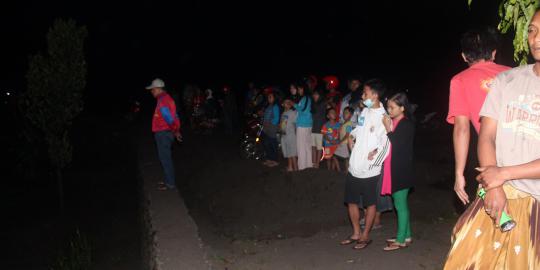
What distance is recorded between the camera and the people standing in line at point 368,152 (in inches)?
228

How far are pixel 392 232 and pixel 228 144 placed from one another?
10.0 metres

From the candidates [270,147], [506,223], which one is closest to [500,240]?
[506,223]

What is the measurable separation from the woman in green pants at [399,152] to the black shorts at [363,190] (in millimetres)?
103

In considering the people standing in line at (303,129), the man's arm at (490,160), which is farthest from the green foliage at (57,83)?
the man's arm at (490,160)

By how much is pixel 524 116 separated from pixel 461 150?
58cm

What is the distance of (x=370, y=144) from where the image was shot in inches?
228

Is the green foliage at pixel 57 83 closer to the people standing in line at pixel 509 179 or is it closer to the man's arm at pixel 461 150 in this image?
the man's arm at pixel 461 150

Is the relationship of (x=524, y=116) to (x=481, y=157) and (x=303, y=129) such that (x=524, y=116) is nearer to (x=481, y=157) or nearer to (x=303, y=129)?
(x=481, y=157)

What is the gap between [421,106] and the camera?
26.0 meters

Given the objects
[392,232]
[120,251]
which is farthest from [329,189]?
[120,251]

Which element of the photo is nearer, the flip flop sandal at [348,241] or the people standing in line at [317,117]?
the flip flop sandal at [348,241]

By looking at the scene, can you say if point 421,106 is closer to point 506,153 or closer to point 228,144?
point 228,144

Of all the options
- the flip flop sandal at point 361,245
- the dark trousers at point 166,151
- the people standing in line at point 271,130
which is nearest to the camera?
the flip flop sandal at point 361,245

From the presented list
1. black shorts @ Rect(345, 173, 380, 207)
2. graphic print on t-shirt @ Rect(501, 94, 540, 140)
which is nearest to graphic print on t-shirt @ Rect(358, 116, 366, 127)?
black shorts @ Rect(345, 173, 380, 207)
